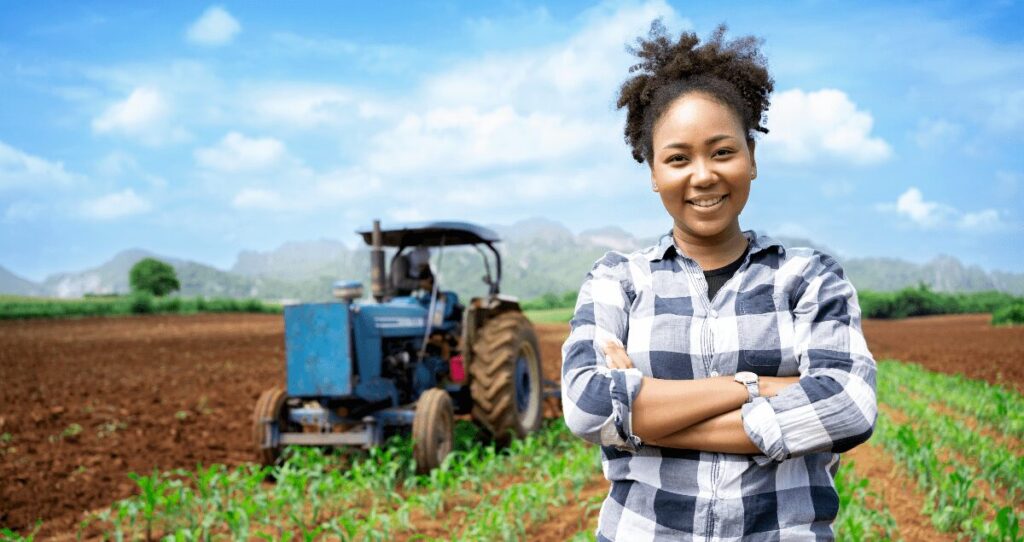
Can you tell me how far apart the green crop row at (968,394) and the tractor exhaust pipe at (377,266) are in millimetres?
5968

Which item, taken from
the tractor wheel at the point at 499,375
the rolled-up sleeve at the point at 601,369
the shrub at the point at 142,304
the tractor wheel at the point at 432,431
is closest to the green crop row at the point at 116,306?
the shrub at the point at 142,304

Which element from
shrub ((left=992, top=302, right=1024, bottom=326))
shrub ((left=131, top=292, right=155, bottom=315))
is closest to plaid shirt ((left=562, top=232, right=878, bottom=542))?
shrub ((left=992, top=302, right=1024, bottom=326))

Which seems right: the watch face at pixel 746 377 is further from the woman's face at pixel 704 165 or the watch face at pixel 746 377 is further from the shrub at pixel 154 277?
the shrub at pixel 154 277

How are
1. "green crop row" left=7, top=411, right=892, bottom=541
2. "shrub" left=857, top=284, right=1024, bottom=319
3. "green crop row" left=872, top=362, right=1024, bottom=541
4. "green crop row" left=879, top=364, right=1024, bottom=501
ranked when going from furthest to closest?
"shrub" left=857, top=284, right=1024, bottom=319 → "green crop row" left=879, top=364, right=1024, bottom=501 → "green crop row" left=7, top=411, right=892, bottom=541 → "green crop row" left=872, top=362, right=1024, bottom=541

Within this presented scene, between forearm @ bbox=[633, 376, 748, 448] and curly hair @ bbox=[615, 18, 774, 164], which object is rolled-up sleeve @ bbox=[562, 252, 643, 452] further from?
curly hair @ bbox=[615, 18, 774, 164]

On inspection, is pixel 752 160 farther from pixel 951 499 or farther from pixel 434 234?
pixel 434 234

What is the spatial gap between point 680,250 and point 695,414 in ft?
1.35

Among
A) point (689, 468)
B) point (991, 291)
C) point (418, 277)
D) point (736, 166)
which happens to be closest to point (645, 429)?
point (689, 468)

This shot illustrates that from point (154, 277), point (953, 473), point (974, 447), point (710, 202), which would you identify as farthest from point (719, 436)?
point (154, 277)

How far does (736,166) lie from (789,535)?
2.62ft

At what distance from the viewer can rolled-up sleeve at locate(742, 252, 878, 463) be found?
1.58 metres

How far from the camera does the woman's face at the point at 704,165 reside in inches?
66.9

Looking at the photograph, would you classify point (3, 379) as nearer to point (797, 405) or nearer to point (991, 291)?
point (797, 405)

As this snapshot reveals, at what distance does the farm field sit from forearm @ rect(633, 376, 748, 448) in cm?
216
